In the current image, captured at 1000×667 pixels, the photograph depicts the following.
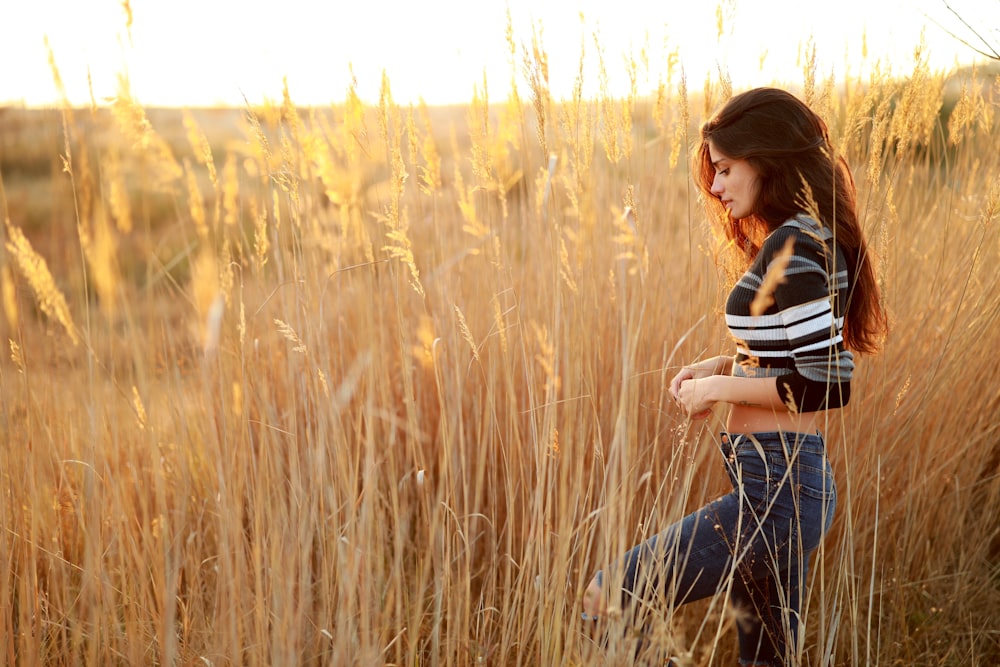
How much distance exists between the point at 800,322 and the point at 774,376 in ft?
0.36

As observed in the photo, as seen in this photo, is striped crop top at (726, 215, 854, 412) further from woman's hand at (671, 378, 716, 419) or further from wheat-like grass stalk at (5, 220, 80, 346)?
wheat-like grass stalk at (5, 220, 80, 346)

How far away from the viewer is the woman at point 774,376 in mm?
1339

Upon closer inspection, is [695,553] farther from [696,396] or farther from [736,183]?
[736,183]

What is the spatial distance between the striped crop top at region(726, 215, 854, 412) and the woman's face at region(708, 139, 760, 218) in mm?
121

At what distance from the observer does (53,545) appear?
1553 millimetres

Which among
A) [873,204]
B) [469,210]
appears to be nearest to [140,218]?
[469,210]

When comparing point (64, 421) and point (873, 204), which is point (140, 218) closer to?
point (64, 421)

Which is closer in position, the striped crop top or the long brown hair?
the striped crop top

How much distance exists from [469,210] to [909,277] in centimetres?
145

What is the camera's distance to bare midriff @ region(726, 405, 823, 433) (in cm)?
141

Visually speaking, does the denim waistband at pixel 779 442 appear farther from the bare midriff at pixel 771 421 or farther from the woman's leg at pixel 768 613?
the woman's leg at pixel 768 613

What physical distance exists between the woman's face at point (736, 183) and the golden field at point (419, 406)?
166mm

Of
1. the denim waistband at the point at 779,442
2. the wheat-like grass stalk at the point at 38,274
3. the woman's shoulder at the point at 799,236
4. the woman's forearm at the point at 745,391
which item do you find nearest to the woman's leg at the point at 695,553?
the denim waistband at the point at 779,442

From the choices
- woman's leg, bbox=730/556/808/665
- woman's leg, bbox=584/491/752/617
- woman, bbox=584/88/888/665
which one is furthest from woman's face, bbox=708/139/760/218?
woman's leg, bbox=730/556/808/665
